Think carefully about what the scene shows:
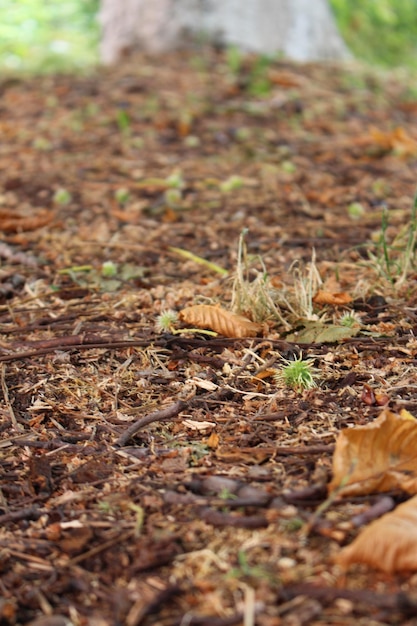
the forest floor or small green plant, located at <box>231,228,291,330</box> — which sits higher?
small green plant, located at <box>231,228,291,330</box>

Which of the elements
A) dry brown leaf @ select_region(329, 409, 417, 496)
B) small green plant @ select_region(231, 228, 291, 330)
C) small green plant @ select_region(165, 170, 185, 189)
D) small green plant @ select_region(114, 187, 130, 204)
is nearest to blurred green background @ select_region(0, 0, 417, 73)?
small green plant @ select_region(165, 170, 185, 189)

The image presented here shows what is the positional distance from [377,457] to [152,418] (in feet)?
1.89

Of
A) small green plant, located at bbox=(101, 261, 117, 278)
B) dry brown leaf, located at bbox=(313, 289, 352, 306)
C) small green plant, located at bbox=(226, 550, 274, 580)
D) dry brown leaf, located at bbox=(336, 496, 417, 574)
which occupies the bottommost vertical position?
small green plant, located at bbox=(101, 261, 117, 278)

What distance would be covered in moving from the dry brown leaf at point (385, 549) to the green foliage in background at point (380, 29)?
7.24 meters

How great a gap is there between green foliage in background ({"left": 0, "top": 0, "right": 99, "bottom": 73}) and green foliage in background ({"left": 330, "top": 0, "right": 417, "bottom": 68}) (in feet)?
10.7

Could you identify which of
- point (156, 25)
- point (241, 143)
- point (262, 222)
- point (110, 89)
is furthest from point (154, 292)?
point (156, 25)

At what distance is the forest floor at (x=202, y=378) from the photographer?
51.3 inches

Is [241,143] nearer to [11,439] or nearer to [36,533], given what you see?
[11,439]

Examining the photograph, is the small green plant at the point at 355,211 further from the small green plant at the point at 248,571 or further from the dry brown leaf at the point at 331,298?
the small green plant at the point at 248,571

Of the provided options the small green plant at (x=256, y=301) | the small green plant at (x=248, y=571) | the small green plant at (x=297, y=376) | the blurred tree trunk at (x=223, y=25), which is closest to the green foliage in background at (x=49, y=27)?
the blurred tree trunk at (x=223, y=25)

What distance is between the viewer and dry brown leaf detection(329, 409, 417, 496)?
4.84 feet

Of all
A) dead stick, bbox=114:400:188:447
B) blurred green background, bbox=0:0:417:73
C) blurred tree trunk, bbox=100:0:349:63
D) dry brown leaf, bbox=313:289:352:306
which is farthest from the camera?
blurred green background, bbox=0:0:417:73

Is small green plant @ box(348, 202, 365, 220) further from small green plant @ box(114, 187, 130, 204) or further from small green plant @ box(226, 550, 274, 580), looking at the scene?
small green plant @ box(226, 550, 274, 580)

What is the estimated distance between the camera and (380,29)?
28.3ft
